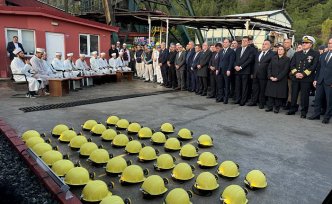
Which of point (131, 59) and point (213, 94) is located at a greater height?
point (131, 59)

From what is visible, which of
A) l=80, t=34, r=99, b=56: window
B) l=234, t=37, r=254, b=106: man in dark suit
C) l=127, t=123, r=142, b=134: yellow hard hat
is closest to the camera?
l=127, t=123, r=142, b=134: yellow hard hat

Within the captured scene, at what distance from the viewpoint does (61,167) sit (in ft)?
12.3

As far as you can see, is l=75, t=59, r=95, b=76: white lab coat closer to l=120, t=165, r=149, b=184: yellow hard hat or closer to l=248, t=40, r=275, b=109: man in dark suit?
l=248, t=40, r=275, b=109: man in dark suit

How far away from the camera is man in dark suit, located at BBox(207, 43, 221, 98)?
9539 mm

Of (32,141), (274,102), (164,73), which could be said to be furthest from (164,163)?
(164,73)

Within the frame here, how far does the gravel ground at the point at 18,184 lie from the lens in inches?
122

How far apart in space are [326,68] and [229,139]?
362cm

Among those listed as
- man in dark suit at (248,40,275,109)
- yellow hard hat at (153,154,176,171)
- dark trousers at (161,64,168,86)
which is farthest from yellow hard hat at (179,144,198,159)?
dark trousers at (161,64,168,86)

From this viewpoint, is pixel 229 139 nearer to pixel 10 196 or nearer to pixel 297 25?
pixel 10 196

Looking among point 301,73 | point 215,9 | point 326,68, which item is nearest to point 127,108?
point 301,73

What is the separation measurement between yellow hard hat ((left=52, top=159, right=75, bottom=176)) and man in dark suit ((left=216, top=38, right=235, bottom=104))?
6.56m

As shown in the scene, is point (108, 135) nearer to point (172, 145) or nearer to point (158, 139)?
point (158, 139)

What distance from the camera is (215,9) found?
219 ft

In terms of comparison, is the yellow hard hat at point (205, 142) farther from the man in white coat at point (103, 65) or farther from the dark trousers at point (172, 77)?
the man in white coat at point (103, 65)
